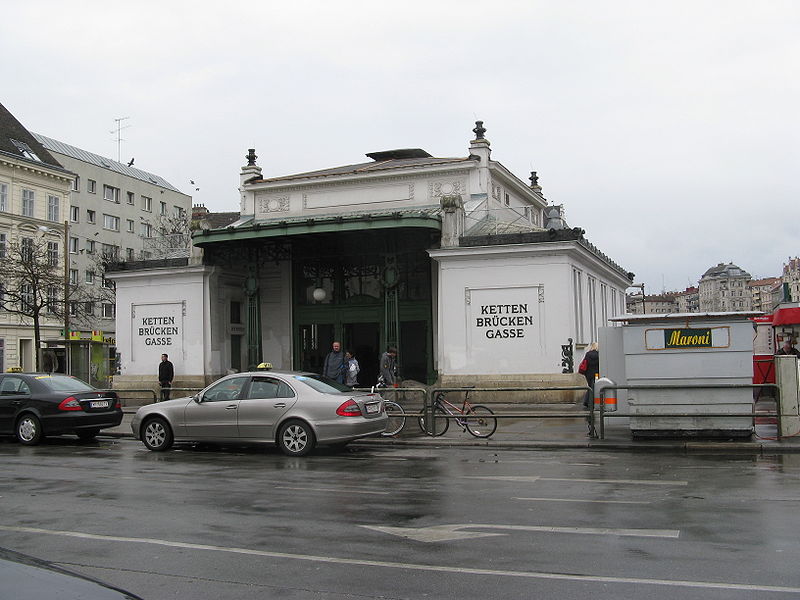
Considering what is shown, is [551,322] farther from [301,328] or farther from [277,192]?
[277,192]

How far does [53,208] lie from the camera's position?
54.7 m

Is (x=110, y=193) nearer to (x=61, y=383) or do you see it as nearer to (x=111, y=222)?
(x=111, y=222)

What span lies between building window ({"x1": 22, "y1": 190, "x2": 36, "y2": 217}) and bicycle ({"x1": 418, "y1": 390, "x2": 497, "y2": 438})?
44.2 metres

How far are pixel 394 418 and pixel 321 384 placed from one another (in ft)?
7.66

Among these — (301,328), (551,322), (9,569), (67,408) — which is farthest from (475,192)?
(9,569)

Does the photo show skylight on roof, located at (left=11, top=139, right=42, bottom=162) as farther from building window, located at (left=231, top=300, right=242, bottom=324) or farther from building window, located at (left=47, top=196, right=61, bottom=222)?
building window, located at (left=231, top=300, right=242, bottom=324)

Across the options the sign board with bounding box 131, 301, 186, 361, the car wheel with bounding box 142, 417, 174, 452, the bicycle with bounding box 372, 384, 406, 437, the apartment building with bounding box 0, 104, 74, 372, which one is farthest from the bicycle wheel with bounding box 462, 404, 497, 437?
the apartment building with bounding box 0, 104, 74, 372

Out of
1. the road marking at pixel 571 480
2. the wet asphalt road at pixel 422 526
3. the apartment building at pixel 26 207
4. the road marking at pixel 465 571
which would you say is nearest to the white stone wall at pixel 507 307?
the wet asphalt road at pixel 422 526

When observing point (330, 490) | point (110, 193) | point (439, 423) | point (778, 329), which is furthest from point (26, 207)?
point (330, 490)

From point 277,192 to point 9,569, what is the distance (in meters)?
25.6

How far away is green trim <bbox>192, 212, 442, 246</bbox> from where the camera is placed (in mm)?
22641

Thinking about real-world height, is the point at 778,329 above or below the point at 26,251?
below

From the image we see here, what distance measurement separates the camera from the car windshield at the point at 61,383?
1698 centimetres

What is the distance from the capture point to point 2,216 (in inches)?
1959
